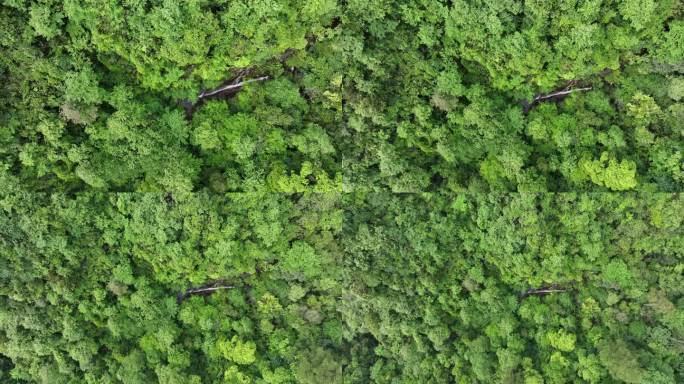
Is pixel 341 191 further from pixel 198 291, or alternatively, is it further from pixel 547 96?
pixel 547 96

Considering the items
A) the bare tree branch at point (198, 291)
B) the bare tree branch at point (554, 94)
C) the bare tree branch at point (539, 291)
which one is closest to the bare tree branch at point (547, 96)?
the bare tree branch at point (554, 94)

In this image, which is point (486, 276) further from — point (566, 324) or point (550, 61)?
point (550, 61)

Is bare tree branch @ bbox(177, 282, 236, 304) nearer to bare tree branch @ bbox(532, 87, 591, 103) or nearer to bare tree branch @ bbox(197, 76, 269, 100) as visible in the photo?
bare tree branch @ bbox(197, 76, 269, 100)

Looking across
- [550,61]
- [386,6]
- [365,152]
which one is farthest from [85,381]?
[550,61]

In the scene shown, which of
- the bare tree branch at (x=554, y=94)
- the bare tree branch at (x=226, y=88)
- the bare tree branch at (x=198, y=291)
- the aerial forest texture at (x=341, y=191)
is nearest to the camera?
the aerial forest texture at (x=341, y=191)

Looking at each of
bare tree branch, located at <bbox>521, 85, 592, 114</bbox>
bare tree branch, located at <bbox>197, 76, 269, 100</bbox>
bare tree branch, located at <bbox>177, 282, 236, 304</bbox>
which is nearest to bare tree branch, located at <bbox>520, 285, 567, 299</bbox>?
bare tree branch, located at <bbox>521, 85, 592, 114</bbox>

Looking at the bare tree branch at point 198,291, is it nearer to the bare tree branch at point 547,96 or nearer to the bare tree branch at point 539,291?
the bare tree branch at point 539,291

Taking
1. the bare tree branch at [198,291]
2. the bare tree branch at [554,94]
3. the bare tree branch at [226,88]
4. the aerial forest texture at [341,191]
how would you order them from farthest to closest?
the bare tree branch at [198,291]
the bare tree branch at [554,94]
the bare tree branch at [226,88]
the aerial forest texture at [341,191]

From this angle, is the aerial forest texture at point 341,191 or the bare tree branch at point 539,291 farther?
the bare tree branch at point 539,291

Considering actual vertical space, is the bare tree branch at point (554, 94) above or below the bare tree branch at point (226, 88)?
above
